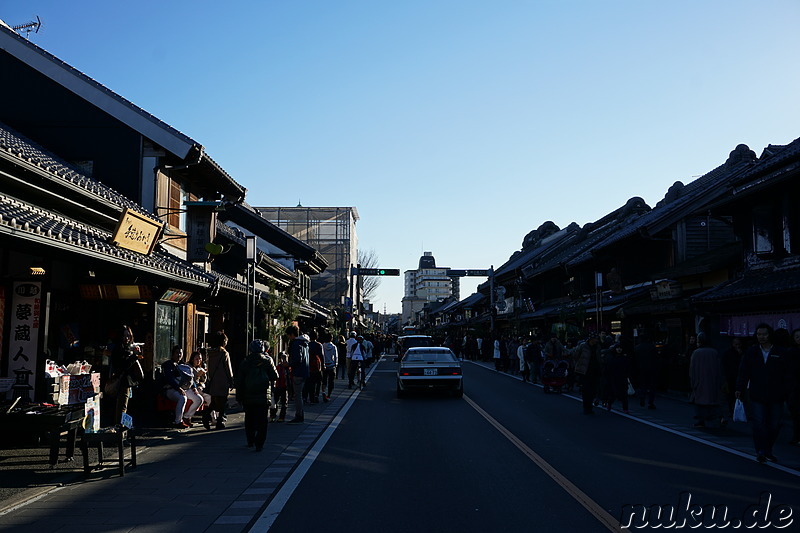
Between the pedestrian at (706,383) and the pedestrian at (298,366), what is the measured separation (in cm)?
787

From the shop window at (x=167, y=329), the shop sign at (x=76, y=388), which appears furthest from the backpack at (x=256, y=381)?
the shop window at (x=167, y=329)

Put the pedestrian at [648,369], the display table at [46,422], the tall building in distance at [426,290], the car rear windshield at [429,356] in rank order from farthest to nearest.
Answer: the tall building in distance at [426,290], the car rear windshield at [429,356], the pedestrian at [648,369], the display table at [46,422]

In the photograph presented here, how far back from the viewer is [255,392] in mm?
10047

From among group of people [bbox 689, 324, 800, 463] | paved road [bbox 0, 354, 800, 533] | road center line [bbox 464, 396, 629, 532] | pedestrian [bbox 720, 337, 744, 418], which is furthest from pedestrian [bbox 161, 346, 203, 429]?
pedestrian [bbox 720, 337, 744, 418]

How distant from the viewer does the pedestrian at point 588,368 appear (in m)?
14.8

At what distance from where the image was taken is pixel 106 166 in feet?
54.2

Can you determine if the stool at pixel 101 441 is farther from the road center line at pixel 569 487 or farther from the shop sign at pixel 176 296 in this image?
the shop sign at pixel 176 296

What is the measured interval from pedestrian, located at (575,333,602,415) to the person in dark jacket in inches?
226

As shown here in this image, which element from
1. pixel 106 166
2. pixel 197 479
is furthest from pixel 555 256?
pixel 197 479

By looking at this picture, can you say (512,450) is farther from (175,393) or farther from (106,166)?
(106,166)

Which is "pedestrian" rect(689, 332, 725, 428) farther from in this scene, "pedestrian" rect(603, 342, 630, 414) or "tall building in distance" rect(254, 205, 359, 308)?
"tall building in distance" rect(254, 205, 359, 308)

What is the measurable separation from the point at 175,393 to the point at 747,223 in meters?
15.3

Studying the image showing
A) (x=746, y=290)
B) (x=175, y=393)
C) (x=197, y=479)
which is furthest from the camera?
(x=746, y=290)

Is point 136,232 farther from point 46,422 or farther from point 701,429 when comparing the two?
point 701,429
